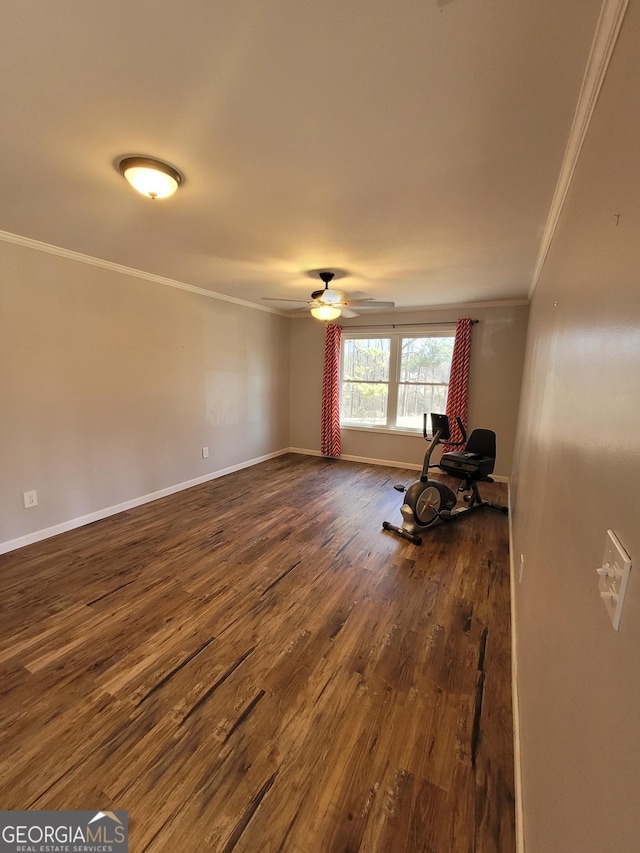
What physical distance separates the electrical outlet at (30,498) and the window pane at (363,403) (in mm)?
4104

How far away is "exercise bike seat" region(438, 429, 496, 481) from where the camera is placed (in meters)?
3.57

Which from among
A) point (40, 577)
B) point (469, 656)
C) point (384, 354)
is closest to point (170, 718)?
point (469, 656)

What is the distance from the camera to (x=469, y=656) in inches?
73.4

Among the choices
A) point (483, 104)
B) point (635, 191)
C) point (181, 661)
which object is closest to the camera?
point (635, 191)

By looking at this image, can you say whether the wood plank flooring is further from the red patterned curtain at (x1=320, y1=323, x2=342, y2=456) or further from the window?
the red patterned curtain at (x1=320, y1=323, x2=342, y2=456)

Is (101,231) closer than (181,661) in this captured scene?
No

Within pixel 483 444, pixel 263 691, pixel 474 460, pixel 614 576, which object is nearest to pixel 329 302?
pixel 474 460

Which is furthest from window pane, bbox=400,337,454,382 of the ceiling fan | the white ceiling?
the white ceiling

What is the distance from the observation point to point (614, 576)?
1.87 ft

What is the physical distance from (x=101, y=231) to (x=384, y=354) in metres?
3.96

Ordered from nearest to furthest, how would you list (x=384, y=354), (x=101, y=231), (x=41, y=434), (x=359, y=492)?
(x=101, y=231) → (x=41, y=434) → (x=359, y=492) → (x=384, y=354)

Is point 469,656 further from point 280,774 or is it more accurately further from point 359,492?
point 359,492

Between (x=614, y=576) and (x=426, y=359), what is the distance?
495 cm

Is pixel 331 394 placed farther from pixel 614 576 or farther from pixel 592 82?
pixel 614 576
